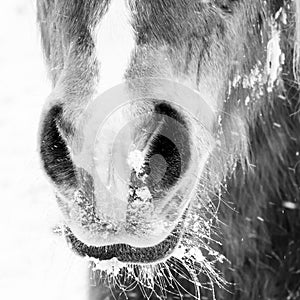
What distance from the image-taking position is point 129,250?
1664 mm

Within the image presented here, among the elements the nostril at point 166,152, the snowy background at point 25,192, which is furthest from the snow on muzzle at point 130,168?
the snowy background at point 25,192

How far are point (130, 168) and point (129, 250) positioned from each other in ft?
0.74

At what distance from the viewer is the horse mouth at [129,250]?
167cm

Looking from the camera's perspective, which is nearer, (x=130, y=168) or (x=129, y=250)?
(x=130, y=168)

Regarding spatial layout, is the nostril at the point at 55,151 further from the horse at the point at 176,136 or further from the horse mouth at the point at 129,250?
the horse mouth at the point at 129,250

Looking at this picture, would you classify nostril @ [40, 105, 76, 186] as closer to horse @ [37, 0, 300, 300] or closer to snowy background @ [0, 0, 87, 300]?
horse @ [37, 0, 300, 300]

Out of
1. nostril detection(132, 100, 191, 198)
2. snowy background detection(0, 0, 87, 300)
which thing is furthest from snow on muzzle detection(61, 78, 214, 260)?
snowy background detection(0, 0, 87, 300)

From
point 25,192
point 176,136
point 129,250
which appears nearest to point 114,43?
point 176,136

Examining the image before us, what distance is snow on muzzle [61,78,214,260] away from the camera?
1.56 m

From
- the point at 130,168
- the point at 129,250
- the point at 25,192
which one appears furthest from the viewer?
the point at 25,192

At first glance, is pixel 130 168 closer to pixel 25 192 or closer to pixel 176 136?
pixel 176 136

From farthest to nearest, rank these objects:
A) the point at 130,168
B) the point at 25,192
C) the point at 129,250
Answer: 1. the point at 25,192
2. the point at 129,250
3. the point at 130,168

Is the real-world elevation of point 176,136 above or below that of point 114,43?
below

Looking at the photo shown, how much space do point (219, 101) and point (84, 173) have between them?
1.89 feet
